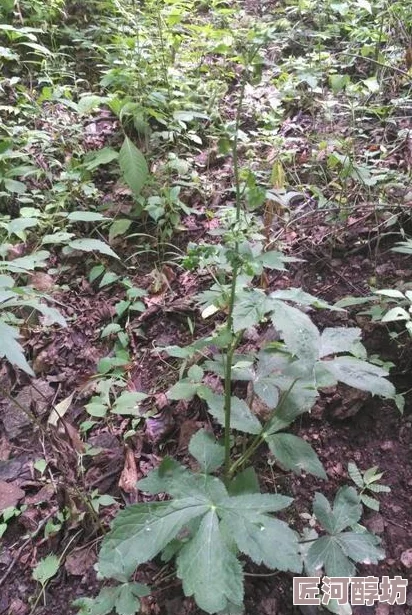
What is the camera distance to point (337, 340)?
1398 millimetres

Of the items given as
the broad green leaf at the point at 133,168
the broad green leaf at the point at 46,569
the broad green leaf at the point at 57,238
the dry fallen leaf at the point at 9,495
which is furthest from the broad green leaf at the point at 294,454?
the broad green leaf at the point at 133,168

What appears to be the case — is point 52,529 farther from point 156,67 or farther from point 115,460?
point 156,67

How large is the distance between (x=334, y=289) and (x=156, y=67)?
214 centimetres

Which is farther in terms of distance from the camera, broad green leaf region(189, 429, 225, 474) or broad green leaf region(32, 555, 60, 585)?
broad green leaf region(32, 555, 60, 585)

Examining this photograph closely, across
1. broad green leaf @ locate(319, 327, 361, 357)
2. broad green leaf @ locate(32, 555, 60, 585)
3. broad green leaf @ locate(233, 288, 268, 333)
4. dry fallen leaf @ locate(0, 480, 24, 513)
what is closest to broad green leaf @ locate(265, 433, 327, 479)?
broad green leaf @ locate(319, 327, 361, 357)

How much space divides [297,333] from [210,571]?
0.57 meters

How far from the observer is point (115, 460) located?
1.82 m

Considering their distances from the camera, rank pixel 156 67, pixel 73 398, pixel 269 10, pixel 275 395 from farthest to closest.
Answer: pixel 269 10, pixel 156 67, pixel 73 398, pixel 275 395

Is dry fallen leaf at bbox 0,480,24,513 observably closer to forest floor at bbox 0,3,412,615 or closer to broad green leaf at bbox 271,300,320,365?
forest floor at bbox 0,3,412,615

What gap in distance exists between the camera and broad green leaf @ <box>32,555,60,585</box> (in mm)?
1546

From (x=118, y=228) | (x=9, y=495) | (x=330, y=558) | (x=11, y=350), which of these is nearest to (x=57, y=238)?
(x=118, y=228)

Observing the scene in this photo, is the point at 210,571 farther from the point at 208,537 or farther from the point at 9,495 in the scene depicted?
the point at 9,495

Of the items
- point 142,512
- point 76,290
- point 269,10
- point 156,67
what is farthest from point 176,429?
point 269,10

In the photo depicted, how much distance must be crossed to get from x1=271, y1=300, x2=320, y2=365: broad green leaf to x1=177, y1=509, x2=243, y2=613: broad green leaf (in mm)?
453
